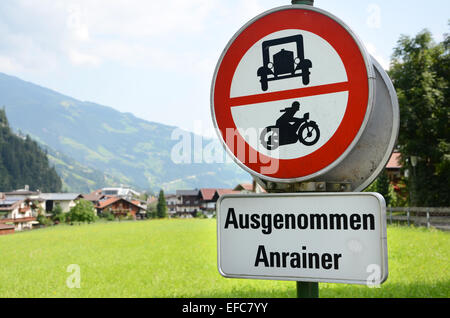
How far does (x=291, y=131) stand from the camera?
1.42 metres

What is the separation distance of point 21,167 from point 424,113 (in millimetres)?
147524

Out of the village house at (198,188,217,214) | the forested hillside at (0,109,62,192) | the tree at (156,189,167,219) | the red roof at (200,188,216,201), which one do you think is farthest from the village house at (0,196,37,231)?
the forested hillside at (0,109,62,192)

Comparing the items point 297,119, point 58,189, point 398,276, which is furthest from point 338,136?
point 58,189

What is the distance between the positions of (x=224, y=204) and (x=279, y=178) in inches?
9.7

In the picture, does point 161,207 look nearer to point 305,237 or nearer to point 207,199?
point 207,199

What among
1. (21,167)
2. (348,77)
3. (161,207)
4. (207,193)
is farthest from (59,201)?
(348,77)

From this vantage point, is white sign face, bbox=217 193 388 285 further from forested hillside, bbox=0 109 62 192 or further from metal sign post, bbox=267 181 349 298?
forested hillside, bbox=0 109 62 192

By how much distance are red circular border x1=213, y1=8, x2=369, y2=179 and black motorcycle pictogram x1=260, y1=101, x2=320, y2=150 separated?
5 centimetres

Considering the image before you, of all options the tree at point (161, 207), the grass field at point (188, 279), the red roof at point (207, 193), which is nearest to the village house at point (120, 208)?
the tree at point (161, 207)

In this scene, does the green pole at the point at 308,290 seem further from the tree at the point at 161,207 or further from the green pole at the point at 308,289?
the tree at the point at 161,207

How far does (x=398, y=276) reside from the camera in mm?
7168

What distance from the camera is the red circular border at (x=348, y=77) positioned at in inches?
53.2

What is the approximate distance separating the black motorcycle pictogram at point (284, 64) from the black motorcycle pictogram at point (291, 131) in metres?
0.12

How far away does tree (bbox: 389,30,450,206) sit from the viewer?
79.7 ft
